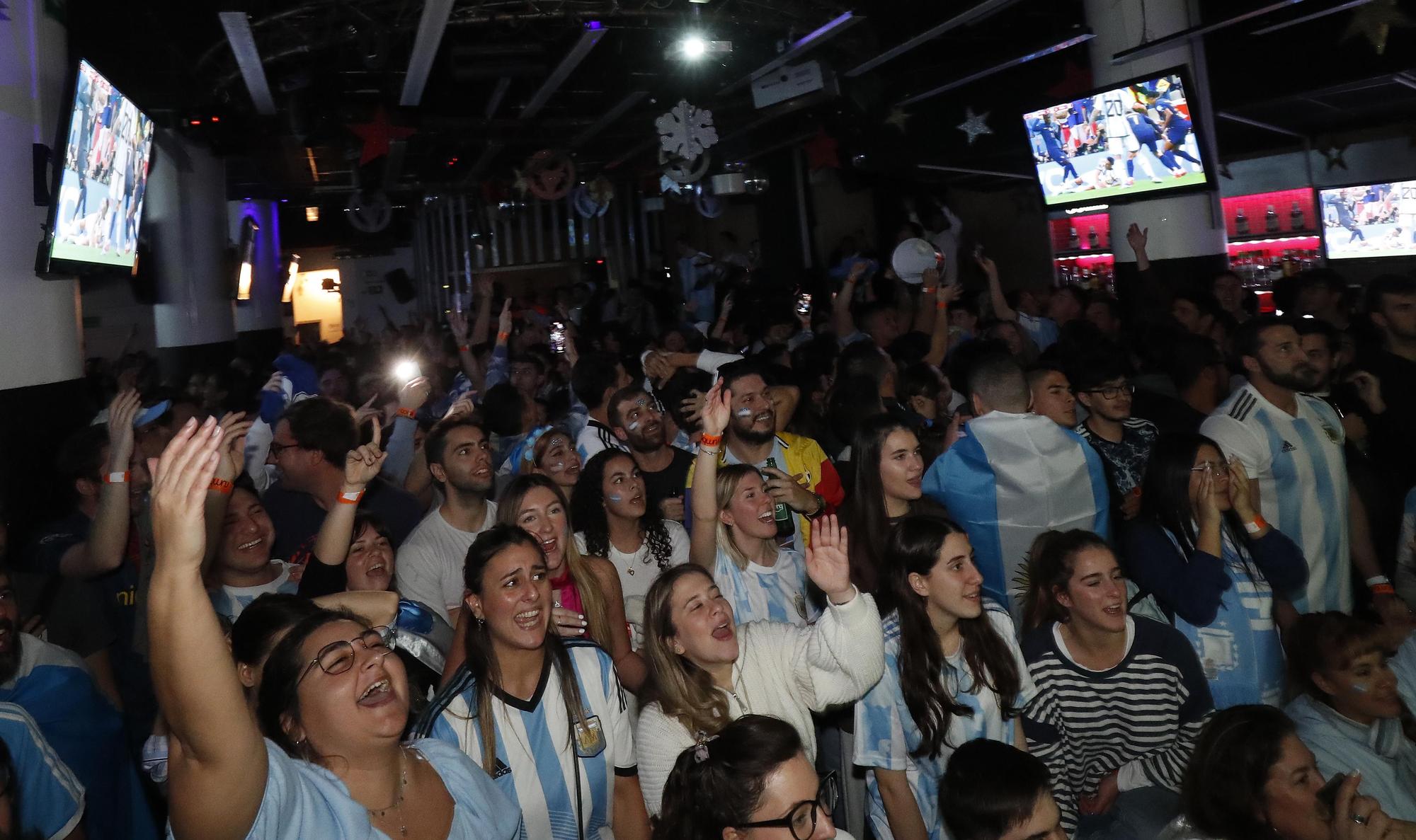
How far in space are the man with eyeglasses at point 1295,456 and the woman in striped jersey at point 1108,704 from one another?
102 cm

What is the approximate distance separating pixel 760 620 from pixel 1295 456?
2005 mm

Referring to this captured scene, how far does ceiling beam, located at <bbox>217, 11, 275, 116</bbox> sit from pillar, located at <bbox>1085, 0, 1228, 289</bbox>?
18.3 ft

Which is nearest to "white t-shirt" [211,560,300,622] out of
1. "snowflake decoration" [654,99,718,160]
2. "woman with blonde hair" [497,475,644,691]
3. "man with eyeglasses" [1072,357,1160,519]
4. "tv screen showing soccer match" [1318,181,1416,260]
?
"woman with blonde hair" [497,475,644,691]

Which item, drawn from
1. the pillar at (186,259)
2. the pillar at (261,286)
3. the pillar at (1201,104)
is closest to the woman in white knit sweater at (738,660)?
the pillar at (1201,104)

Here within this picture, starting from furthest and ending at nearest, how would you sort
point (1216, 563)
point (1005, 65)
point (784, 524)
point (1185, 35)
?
point (1005, 65)
point (1185, 35)
point (784, 524)
point (1216, 563)

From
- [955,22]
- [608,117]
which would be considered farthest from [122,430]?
[608,117]

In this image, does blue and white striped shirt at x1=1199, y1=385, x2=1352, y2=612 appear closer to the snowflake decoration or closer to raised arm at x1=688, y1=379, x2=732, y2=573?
raised arm at x1=688, y1=379, x2=732, y2=573

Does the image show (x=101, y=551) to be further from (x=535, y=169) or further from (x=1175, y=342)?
(x=535, y=169)

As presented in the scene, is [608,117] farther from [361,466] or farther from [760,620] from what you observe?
[760,620]

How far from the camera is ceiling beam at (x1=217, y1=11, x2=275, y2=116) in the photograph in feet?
21.6

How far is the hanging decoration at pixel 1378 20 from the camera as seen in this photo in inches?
256

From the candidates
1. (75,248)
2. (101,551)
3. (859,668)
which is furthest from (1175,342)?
(75,248)

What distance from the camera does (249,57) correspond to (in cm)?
763

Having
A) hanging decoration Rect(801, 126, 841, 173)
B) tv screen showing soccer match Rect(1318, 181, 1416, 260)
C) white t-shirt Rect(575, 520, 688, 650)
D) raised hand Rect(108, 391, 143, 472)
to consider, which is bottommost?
white t-shirt Rect(575, 520, 688, 650)
